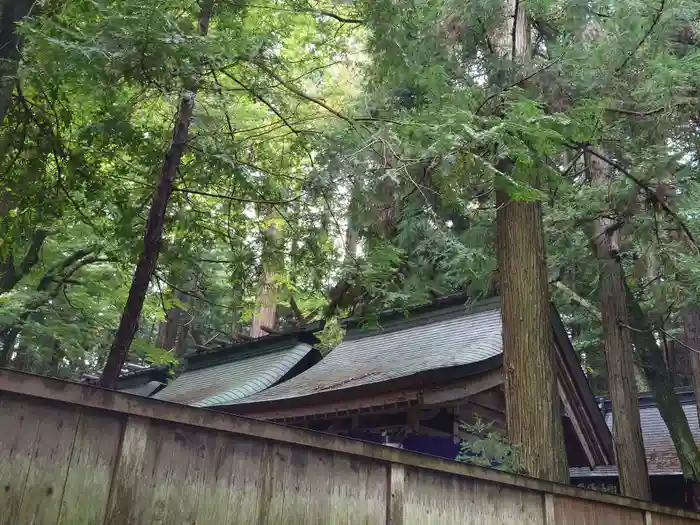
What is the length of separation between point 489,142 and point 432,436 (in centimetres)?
402

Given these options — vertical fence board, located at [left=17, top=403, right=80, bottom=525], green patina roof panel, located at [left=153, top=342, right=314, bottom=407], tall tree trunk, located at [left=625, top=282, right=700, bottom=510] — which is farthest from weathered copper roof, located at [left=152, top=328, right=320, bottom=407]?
vertical fence board, located at [left=17, top=403, right=80, bottom=525]

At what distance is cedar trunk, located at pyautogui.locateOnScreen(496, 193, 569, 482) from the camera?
5.04 metres

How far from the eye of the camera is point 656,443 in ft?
38.2

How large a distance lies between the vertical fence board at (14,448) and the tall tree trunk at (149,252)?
2284 millimetres

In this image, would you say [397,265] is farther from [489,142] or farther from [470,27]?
[470,27]

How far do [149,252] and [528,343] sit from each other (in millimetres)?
3337

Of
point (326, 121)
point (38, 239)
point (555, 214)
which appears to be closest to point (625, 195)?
point (555, 214)

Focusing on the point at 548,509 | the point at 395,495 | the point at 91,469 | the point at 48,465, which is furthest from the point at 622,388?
the point at 48,465

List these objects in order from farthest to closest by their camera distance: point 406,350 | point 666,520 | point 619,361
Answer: point 406,350 < point 619,361 < point 666,520

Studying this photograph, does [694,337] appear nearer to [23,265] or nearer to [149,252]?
[149,252]

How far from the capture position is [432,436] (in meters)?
7.24

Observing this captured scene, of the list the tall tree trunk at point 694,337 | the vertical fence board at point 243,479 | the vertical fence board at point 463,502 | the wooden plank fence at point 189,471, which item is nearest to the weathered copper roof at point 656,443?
the tall tree trunk at point 694,337

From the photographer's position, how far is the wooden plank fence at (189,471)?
2.12 m

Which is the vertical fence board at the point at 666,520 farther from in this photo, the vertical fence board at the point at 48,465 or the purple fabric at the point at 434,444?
the vertical fence board at the point at 48,465
